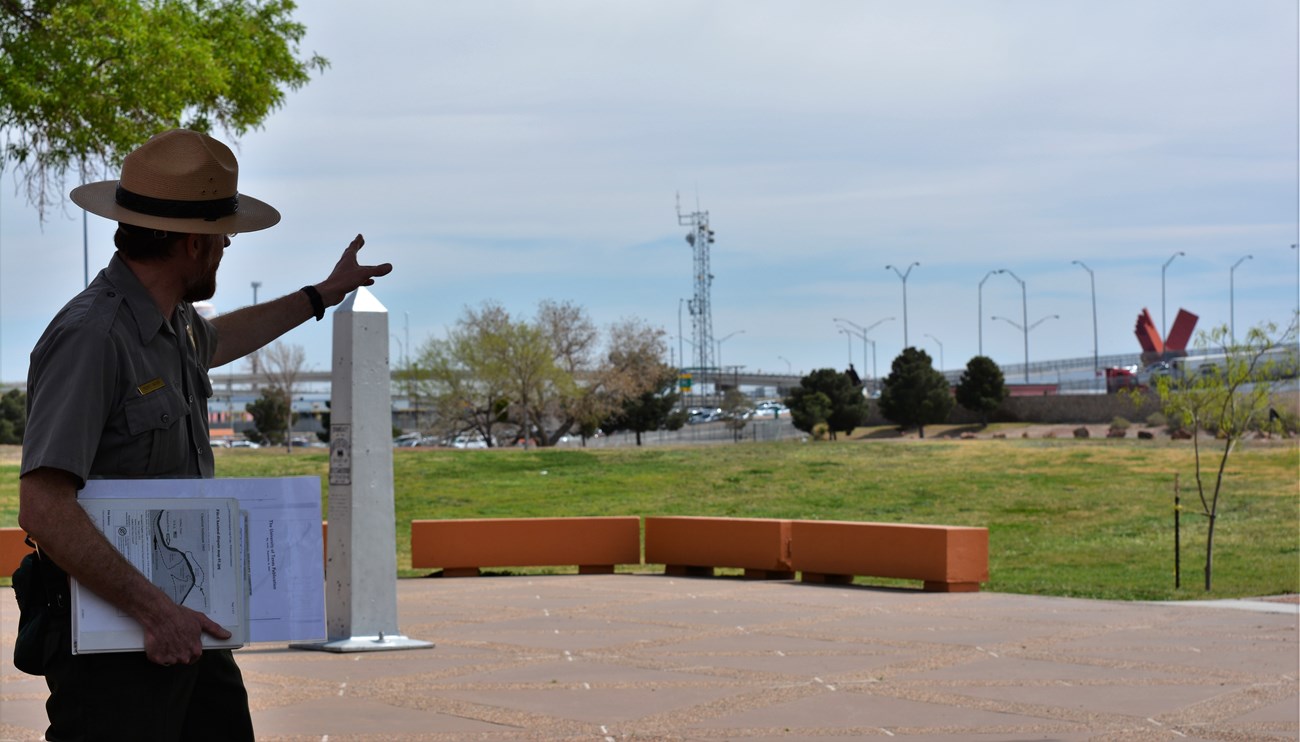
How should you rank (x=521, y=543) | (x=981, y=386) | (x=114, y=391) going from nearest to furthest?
1. (x=114, y=391)
2. (x=521, y=543)
3. (x=981, y=386)

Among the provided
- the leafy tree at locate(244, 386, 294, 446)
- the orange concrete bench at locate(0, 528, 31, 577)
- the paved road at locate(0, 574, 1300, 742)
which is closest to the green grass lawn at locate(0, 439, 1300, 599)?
the paved road at locate(0, 574, 1300, 742)

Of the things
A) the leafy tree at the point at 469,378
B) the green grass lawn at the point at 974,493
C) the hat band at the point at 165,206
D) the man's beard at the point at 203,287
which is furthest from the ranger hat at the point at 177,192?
the leafy tree at the point at 469,378

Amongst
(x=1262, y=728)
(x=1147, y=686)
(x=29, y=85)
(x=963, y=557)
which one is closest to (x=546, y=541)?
(x=963, y=557)

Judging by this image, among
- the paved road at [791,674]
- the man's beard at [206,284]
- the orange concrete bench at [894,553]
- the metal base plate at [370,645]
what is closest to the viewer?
the man's beard at [206,284]

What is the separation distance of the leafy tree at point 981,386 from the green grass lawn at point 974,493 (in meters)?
18.5

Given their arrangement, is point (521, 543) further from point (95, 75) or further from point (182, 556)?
point (182, 556)

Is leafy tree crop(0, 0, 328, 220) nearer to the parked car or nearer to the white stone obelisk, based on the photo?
the white stone obelisk

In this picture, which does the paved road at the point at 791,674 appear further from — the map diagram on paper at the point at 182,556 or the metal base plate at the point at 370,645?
the map diagram on paper at the point at 182,556

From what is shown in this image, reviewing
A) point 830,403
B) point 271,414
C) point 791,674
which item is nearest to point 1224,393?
point 791,674

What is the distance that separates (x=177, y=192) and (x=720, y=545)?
A: 16997 millimetres

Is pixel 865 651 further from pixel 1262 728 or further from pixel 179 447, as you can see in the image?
pixel 179 447

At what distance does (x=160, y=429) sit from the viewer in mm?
3070

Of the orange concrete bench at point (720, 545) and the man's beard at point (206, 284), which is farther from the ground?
the man's beard at point (206, 284)

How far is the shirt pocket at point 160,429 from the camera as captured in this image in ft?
9.92
